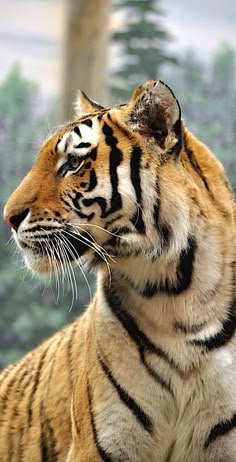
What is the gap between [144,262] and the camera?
2029 millimetres

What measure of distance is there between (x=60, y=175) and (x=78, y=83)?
2.65 m

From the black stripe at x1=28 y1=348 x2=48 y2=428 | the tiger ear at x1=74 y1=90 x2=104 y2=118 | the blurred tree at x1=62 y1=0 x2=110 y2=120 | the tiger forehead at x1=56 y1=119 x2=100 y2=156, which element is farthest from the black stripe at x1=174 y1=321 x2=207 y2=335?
the blurred tree at x1=62 y1=0 x2=110 y2=120

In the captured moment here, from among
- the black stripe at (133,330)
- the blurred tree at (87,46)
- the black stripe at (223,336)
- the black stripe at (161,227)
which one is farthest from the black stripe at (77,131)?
the blurred tree at (87,46)

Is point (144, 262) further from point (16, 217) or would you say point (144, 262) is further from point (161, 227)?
point (16, 217)

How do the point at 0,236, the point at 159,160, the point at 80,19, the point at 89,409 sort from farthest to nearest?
the point at 0,236 → the point at 80,19 → the point at 89,409 → the point at 159,160

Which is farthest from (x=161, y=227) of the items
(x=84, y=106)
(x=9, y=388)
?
(x=9, y=388)

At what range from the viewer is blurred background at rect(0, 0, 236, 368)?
200 inches

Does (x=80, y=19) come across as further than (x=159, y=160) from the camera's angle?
Yes

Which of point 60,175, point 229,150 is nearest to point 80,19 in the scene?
point 229,150

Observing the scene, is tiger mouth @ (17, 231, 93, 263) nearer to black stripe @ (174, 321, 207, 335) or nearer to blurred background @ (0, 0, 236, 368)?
black stripe @ (174, 321, 207, 335)

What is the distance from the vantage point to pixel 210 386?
2078mm

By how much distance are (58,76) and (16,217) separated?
2984mm

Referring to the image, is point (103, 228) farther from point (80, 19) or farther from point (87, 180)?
point (80, 19)

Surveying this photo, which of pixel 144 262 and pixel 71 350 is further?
pixel 71 350
